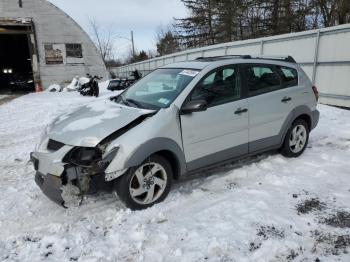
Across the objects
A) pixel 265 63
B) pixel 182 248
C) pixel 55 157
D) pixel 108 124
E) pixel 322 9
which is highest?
pixel 322 9

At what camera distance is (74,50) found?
83.9ft

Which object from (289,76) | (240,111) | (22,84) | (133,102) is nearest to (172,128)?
(133,102)

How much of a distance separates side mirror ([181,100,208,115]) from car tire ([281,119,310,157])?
7.10ft

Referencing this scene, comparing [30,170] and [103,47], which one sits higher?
[103,47]

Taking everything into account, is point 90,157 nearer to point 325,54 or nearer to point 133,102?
point 133,102

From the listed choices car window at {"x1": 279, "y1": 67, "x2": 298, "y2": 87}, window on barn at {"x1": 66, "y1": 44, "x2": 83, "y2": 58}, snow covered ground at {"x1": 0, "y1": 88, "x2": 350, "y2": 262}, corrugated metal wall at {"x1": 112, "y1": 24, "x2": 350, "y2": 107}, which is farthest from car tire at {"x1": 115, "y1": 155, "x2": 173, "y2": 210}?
window on barn at {"x1": 66, "y1": 44, "x2": 83, "y2": 58}

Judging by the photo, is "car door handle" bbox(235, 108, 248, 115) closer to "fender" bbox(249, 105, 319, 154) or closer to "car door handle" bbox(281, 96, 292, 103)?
"fender" bbox(249, 105, 319, 154)

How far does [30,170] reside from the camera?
18.8ft

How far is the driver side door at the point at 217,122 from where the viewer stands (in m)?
4.53

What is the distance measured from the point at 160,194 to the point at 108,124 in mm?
1074

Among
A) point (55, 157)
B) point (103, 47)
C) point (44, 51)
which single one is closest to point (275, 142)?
point (55, 157)

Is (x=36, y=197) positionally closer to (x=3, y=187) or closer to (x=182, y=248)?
(x=3, y=187)

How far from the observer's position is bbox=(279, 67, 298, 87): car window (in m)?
5.81

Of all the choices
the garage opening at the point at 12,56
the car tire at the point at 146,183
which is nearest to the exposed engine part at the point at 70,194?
the car tire at the point at 146,183
